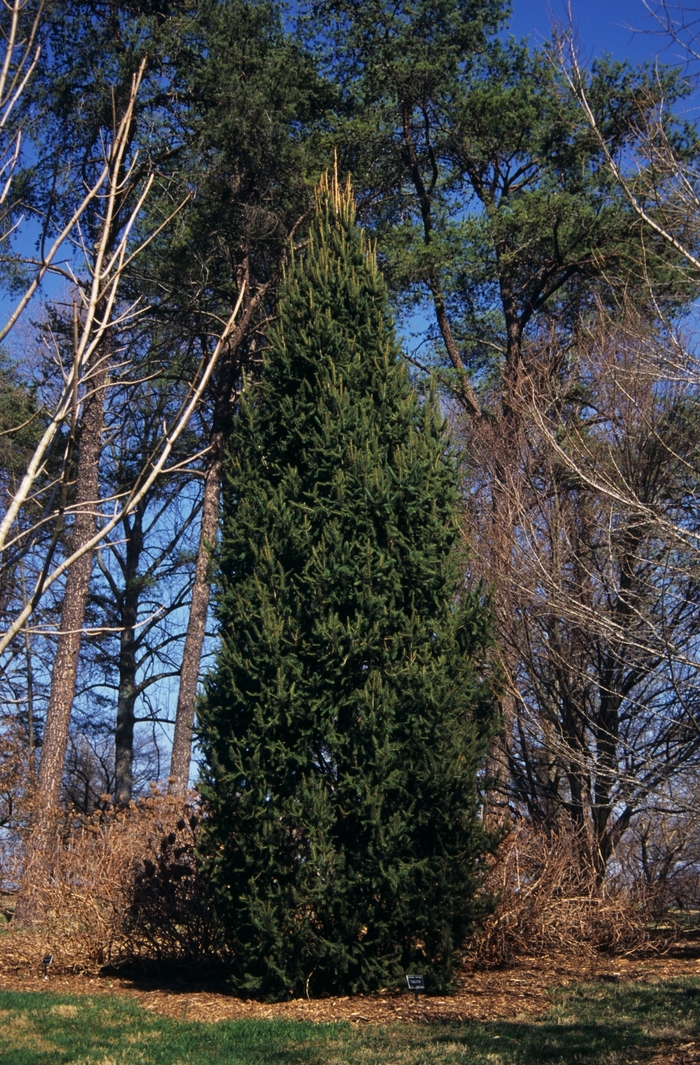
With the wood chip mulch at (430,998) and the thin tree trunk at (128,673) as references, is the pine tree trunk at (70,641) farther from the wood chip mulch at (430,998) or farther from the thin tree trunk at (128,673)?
the thin tree trunk at (128,673)

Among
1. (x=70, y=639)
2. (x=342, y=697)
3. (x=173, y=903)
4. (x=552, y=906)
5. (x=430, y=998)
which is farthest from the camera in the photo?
(x=70, y=639)

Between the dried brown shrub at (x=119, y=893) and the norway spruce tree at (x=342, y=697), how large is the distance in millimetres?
1140

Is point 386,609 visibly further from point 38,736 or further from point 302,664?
point 38,736

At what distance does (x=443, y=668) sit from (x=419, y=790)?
94 cm

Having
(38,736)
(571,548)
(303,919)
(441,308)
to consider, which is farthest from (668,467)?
(38,736)

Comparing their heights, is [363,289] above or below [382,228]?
below

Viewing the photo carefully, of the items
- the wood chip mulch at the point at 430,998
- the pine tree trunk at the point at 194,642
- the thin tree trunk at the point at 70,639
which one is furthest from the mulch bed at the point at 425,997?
the pine tree trunk at the point at 194,642

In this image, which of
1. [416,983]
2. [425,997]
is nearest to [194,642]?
[425,997]

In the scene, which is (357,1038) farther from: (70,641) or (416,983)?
(70,641)

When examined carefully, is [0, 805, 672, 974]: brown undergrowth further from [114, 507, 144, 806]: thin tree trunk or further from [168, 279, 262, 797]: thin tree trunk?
[114, 507, 144, 806]: thin tree trunk

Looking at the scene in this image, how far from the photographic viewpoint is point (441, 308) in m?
16.6

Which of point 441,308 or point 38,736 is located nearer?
point 441,308

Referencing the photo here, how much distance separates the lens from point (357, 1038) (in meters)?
6.22

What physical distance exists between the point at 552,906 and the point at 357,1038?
10.1ft
